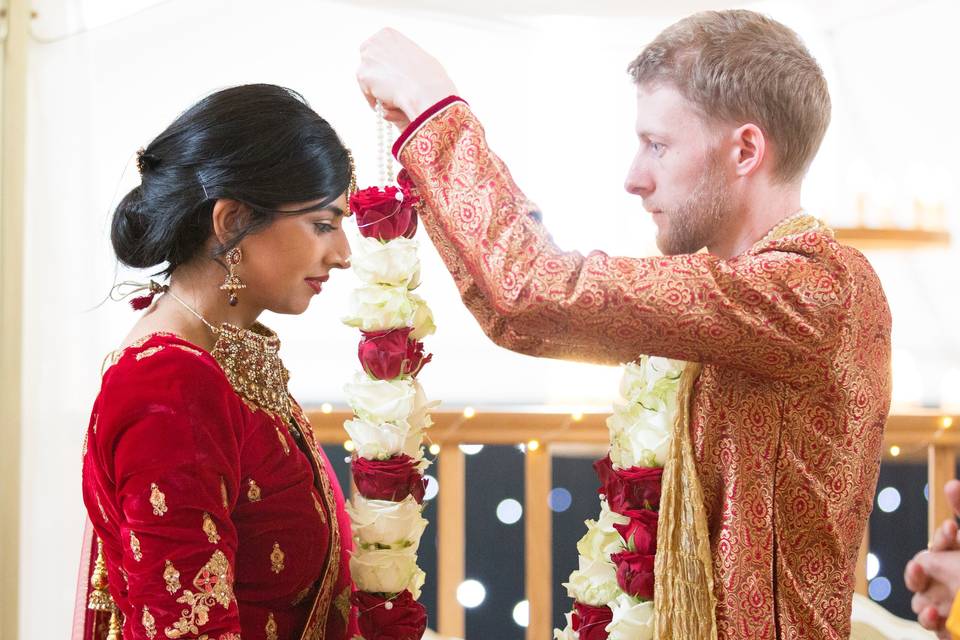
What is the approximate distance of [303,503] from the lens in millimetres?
1521

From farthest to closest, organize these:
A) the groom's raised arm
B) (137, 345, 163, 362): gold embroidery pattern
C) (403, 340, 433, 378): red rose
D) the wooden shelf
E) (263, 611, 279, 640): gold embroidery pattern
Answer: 1. the wooden shelf
2. (403, 340, 433, 378): red rose
3. (263, 611, 279, 640): gold embroidery pattern
4. (137, 345, 163, 362): gold embroidery pattern
5. the groom's raised arm

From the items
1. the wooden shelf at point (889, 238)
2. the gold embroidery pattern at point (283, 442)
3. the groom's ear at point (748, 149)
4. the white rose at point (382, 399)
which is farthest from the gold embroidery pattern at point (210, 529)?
the wooden shelf at point (889, 238)

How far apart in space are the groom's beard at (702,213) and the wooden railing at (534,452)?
54.5 inches

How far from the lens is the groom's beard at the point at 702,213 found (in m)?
1.44

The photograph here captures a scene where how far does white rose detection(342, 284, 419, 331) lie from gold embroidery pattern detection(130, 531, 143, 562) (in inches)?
17.5

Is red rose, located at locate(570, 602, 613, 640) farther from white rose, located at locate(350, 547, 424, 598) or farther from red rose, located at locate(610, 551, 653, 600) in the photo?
white rose, located at locate(350, 547, 424, 598)

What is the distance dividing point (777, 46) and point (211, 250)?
33.9 inches

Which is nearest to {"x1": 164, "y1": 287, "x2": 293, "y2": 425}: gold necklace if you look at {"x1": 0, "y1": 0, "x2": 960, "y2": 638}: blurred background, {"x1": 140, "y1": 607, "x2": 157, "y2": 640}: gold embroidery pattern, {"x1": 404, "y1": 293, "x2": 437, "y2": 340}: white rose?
{"x1": 404, "y1": 293, "x2": 437, "y2": 340}: white rose

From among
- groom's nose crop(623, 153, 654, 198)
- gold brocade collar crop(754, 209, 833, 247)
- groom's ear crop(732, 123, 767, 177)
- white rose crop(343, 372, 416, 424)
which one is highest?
groom's ear crop(732, 123, 767, 177)

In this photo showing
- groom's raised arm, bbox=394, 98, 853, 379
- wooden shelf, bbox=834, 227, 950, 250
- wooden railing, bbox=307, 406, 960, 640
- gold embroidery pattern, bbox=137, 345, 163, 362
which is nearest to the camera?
groom's raised arm, bbox=394, 98, 853, 379

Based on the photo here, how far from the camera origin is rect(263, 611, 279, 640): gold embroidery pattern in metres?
1.48

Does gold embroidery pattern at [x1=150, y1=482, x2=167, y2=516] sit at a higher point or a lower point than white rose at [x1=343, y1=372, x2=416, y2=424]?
lower

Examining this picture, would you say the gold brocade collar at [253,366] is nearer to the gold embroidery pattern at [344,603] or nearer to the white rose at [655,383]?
the gold embroidery pattern at [344,603]

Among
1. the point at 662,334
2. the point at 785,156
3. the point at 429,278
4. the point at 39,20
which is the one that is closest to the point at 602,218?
the point at 429,278
